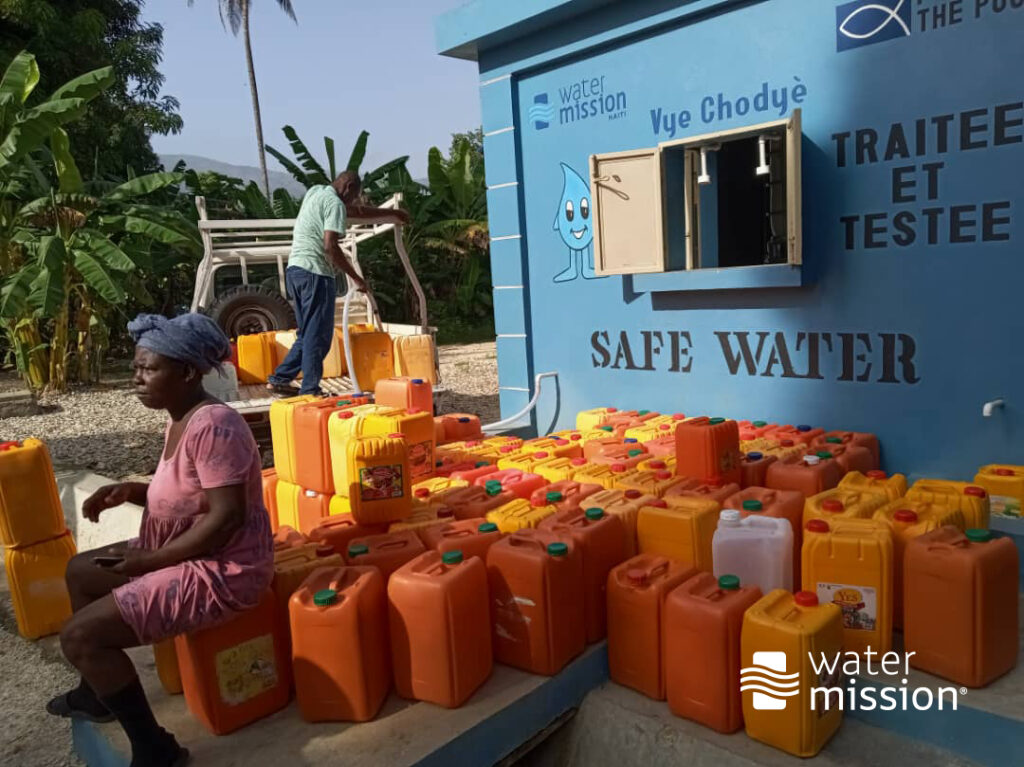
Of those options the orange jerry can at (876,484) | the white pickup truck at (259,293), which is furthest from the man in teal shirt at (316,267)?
the orange jerry can at (876,484)

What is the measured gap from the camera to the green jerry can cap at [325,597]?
8.21 ft

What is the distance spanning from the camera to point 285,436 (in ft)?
14.2

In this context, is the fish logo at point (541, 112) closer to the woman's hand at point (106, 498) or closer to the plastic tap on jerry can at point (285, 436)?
the plastic tap on jerry can at point (285, 436)

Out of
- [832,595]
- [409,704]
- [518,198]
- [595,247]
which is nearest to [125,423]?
[518,198]

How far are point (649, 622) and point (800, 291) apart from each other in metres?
2.64

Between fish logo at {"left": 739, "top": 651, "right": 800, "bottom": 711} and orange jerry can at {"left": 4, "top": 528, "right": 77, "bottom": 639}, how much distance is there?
3202mm

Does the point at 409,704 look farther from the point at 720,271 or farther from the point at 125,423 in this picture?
the point at 125,423

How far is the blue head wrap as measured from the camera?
241cm

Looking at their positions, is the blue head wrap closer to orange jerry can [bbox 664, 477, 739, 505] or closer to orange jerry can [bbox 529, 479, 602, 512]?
orange jerry can [bbox 529, 479, 602, 512]

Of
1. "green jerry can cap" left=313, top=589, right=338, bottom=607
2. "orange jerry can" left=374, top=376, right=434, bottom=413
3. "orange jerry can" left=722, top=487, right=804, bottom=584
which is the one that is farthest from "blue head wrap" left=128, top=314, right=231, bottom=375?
"orange jerry can" left=374, top=376, right=434, bottom=413

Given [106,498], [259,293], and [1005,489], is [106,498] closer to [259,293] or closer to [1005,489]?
[1005,489]

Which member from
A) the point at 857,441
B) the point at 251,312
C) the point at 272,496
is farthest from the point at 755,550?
the point at 251,312

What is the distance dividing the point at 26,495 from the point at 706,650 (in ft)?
10.6

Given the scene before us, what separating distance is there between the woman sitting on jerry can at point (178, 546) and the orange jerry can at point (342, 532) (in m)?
0.79
